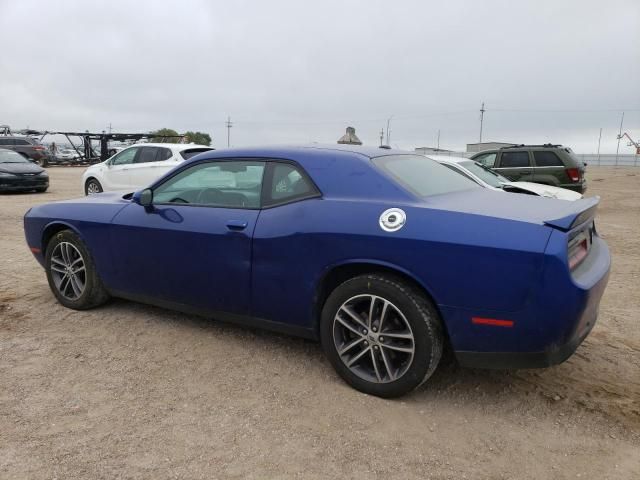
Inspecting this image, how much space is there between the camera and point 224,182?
151 inches

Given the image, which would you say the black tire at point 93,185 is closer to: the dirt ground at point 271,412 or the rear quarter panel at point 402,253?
the dirt ground at point 271,412

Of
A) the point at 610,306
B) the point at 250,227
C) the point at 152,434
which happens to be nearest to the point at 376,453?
the point at 152,434

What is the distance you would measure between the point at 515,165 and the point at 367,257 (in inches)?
423

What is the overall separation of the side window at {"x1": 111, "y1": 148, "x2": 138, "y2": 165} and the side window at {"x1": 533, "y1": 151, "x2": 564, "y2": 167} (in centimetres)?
921

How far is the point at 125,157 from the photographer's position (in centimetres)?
1256

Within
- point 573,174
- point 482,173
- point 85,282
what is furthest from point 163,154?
point 573,174

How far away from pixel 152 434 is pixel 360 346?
1.25 meters

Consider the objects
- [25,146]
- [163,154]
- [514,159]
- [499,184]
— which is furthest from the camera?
[25,146]

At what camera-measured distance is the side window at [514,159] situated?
12516 mm

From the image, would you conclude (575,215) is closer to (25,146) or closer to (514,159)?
(514,159)

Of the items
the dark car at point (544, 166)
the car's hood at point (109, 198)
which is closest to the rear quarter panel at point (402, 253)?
the car's hood at point (109, 198)

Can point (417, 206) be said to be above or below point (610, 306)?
above

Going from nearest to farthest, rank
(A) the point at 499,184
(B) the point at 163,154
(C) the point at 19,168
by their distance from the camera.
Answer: (A) the point at 499,184 → (B) the point at 163,154 → (C) the point at 19,168

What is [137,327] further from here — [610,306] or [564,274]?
[610,306]
